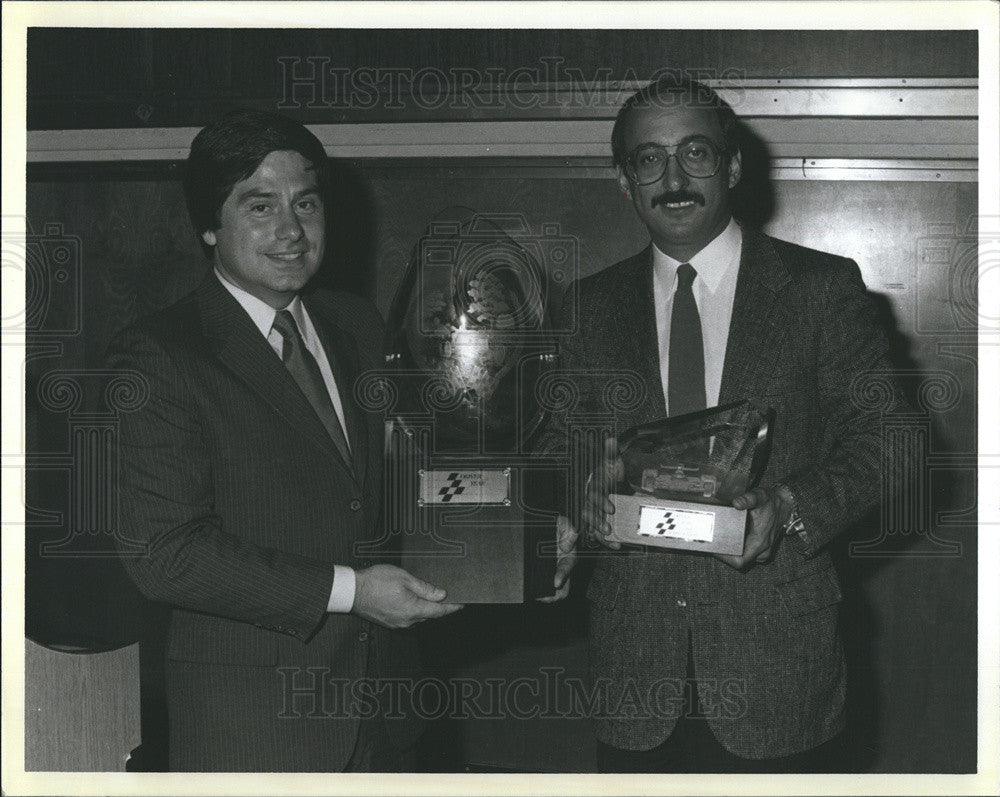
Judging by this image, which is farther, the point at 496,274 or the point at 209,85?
the point at 209,85

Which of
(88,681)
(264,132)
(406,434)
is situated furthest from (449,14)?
(88,681)

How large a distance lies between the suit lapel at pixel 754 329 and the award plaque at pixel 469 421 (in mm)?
282

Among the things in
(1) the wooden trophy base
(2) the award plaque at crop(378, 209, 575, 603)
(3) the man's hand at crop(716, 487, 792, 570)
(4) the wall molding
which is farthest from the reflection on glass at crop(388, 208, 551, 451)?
(4) the wall molding

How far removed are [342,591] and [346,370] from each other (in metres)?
0.36

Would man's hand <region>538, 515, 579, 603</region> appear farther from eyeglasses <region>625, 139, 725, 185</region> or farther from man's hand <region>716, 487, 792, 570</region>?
eyeglasses <region>625, 139, 725, 185</region>

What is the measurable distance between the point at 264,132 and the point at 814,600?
1087 mm

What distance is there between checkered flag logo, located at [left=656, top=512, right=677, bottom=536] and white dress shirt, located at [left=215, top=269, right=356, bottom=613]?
0.45m

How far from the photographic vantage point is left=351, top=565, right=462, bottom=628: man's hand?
1464mm

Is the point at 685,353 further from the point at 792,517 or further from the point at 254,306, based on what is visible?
the point at 254,306

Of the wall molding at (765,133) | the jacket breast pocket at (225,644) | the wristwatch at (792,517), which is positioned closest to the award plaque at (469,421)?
the jacket breast pocket at (225,644)

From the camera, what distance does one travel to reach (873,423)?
1.55 metres

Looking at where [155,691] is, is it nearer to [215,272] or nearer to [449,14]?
[215,272]

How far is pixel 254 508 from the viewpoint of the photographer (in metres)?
1.47

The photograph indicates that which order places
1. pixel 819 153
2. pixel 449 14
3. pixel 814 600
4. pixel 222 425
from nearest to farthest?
pixel 222 425, pixel 814 600, pixel 449 14, pixel 819 153
